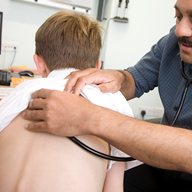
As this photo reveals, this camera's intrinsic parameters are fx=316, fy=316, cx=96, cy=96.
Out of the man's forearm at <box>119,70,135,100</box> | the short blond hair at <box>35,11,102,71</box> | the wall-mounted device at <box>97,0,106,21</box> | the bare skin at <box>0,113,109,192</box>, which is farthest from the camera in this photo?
the wall-mounted device at <box>97,0,106,21</box>

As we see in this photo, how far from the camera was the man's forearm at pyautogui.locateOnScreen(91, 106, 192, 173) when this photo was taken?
88 centimetres

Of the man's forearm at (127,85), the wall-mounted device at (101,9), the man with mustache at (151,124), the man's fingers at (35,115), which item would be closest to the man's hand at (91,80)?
the man with mustache at (151,124)

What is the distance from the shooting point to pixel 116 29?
2697 mm

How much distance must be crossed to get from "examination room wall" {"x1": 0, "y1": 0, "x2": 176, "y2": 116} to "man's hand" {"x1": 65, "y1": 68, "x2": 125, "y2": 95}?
4.50 ft

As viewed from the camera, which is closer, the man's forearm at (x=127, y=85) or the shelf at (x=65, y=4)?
the man's forearm at (x=127, y=85)

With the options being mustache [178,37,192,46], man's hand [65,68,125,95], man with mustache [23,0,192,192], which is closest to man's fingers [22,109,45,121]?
man with mustache [23,0,192,192]

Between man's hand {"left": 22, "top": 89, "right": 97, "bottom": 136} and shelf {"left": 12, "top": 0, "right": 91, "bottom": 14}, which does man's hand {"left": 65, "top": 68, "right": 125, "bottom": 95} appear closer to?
man's hand {"left": 22, "top": 89, "right": 97, "bottom": 136}

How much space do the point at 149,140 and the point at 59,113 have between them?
0.26 m

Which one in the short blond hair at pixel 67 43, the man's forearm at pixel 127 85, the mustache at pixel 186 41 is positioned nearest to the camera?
the short blond hair at pixel 67 43

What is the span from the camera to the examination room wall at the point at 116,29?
2418 mm

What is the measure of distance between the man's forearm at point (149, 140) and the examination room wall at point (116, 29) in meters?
1.74

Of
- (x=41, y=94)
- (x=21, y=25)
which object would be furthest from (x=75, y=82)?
(x=21, y=25)

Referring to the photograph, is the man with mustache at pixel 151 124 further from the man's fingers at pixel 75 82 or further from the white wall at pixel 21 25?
the white wall at pixel 21 25

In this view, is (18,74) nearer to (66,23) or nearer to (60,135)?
(66,23)
